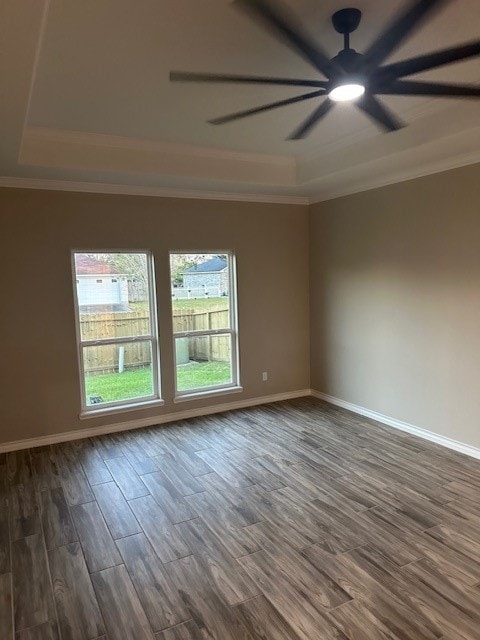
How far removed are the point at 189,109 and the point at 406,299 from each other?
276 cm

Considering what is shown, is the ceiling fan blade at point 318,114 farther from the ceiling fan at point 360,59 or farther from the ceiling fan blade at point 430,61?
the ceiling fan blade at point 430,61

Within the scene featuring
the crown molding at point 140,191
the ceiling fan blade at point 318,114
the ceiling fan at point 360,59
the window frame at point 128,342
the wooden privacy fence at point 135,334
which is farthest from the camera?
the wooden privacy fence at point 135,334

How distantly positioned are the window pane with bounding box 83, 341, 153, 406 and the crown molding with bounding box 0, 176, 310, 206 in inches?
65.7

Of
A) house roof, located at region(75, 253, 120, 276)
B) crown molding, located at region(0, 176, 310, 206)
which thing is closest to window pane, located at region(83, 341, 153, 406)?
house roof, located at region(75, 253, 120, 276)

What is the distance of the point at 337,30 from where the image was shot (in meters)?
2.11

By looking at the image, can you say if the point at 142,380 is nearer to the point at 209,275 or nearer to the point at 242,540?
the point at 209,275

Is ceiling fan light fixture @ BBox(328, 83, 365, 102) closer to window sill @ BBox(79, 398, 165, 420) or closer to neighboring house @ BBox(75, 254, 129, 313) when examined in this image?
neighboring house @ BBox(75, 254, 129, 313)

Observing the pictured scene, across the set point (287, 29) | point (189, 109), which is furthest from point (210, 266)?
point (287, 29)

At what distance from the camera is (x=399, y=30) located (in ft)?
5.79

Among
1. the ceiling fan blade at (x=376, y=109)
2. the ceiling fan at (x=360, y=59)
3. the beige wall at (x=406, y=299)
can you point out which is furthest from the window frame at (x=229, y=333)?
the ceiling fan at (x=360, y=59)

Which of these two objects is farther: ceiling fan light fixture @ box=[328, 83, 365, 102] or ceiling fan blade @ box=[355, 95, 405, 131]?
ceiling fan blade @ box=[355, 95, 405, 131]

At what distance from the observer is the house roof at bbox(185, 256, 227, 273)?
5.08 m

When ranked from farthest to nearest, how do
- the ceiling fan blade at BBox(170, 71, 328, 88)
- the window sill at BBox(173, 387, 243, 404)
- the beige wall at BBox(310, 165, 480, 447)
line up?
the window sill at BBox(173, 387, 243, 404) → the beige wall at BBox(310, 165, 480, 447) → the ceiling fan blade at BBox(170, 71, 328, 88)

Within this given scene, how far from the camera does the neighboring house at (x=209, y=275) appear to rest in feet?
16.6
